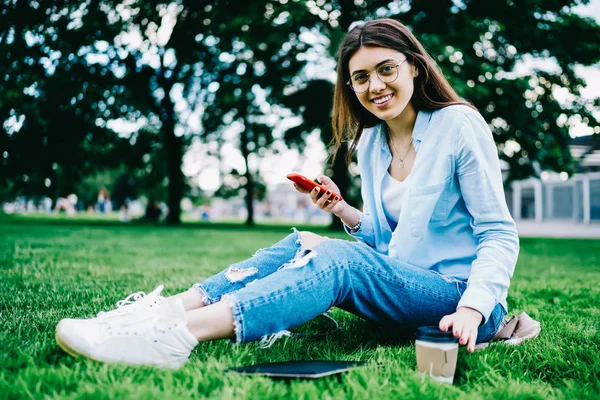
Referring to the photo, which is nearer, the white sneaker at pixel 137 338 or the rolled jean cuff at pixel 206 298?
the white sneaker at pixel 137 338

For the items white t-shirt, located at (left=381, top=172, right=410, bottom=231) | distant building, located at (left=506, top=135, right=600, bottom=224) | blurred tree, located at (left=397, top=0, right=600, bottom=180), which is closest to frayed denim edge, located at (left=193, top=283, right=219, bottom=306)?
white t-shirt, located at (left=381, top=172, right=410, bottom=231)

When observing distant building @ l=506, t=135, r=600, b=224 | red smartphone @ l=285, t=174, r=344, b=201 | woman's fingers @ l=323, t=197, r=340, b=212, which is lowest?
distant building @ l=506, t=135, r=600, b=224

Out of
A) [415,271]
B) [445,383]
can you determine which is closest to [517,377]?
[445,383]

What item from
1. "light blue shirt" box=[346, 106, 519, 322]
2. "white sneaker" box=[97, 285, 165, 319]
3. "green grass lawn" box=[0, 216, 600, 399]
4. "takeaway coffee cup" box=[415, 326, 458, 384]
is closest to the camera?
"green grass lawn" box=[0, 216, 600, 399]

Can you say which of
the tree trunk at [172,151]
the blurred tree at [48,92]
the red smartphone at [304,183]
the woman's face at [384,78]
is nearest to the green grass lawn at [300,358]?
the red smartphone at [304,183]

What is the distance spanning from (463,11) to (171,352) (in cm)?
1368

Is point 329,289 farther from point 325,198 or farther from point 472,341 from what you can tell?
point 325,198

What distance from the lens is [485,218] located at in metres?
2.09

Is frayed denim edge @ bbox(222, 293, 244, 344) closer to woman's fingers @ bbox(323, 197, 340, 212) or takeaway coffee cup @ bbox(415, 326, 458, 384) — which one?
takeaway coffee cup @ bbox(415, 326, 458, 384)

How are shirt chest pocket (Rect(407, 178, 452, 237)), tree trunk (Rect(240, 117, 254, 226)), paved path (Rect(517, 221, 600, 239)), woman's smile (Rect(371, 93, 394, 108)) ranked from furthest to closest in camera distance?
1. tree trunk (Rect(240, 117, 254, 226))
2. paved path (Rect(517, 221, 600, 239))
3. woman's smile (Rect(371, 93, 394, 108))
4. shirt chest pocket (Rect(407, 178, 452, 237))

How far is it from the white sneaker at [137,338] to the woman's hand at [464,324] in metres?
0.91

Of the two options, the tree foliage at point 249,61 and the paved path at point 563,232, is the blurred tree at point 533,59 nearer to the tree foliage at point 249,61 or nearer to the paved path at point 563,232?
the tree foliage at point 249,61

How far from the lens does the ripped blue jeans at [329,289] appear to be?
179cm

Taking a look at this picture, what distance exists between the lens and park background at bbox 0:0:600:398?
190cm
